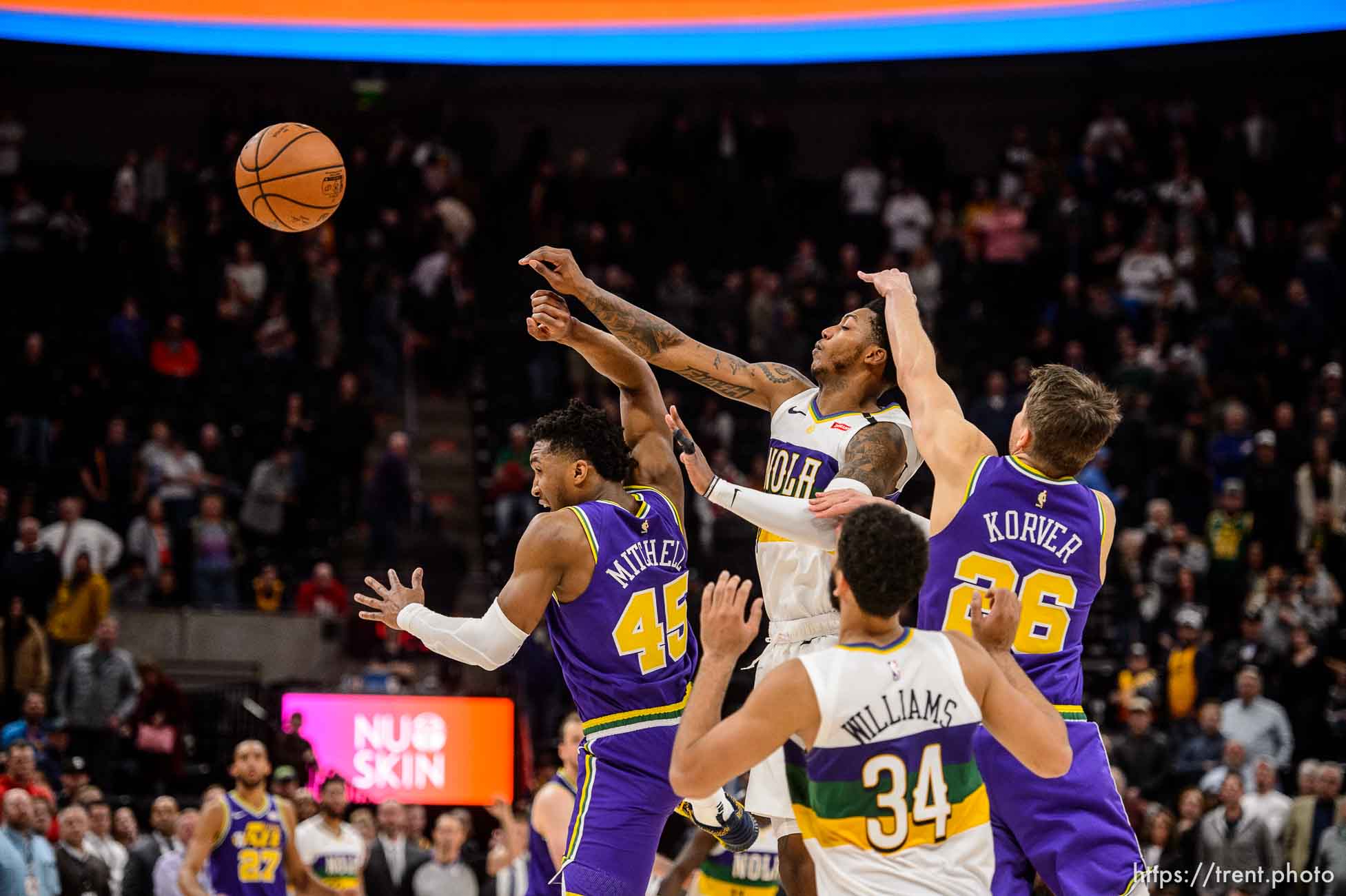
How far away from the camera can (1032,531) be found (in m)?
5.88

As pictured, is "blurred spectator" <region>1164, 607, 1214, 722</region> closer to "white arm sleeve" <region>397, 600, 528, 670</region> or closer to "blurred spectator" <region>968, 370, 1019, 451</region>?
"blurred spectator" <region>968, 370, 1019, 451</region>

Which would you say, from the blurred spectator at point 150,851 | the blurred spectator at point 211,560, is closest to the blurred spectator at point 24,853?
the blurred spectator at point 150,851

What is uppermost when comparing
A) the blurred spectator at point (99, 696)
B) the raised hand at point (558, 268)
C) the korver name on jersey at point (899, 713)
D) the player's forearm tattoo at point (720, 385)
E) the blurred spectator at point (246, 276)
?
the blurred spectator at point (246, 276)

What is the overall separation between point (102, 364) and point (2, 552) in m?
3.57

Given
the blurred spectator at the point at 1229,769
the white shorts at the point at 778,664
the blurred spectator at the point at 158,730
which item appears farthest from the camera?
the blurred spectator at the point at 158,730

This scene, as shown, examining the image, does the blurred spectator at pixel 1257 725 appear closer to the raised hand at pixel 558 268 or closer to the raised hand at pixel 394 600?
the raised hand at pixel 558 268

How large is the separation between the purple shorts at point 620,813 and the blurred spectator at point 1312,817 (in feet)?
29.2


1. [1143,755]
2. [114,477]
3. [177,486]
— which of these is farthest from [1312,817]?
[114,477]

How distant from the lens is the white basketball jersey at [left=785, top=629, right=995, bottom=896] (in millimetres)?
4719

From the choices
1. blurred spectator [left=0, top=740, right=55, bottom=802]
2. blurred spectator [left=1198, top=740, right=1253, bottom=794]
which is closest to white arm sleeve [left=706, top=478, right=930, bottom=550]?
blurred spectator [left=0, top=740, right=55, bottom=802]

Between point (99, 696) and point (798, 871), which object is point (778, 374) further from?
point (99, 696)

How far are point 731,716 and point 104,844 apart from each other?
10.4 metres

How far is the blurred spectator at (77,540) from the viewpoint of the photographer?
56.6 ft

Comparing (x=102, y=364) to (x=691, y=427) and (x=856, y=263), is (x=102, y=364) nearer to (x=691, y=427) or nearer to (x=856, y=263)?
(x=691, y=427)
